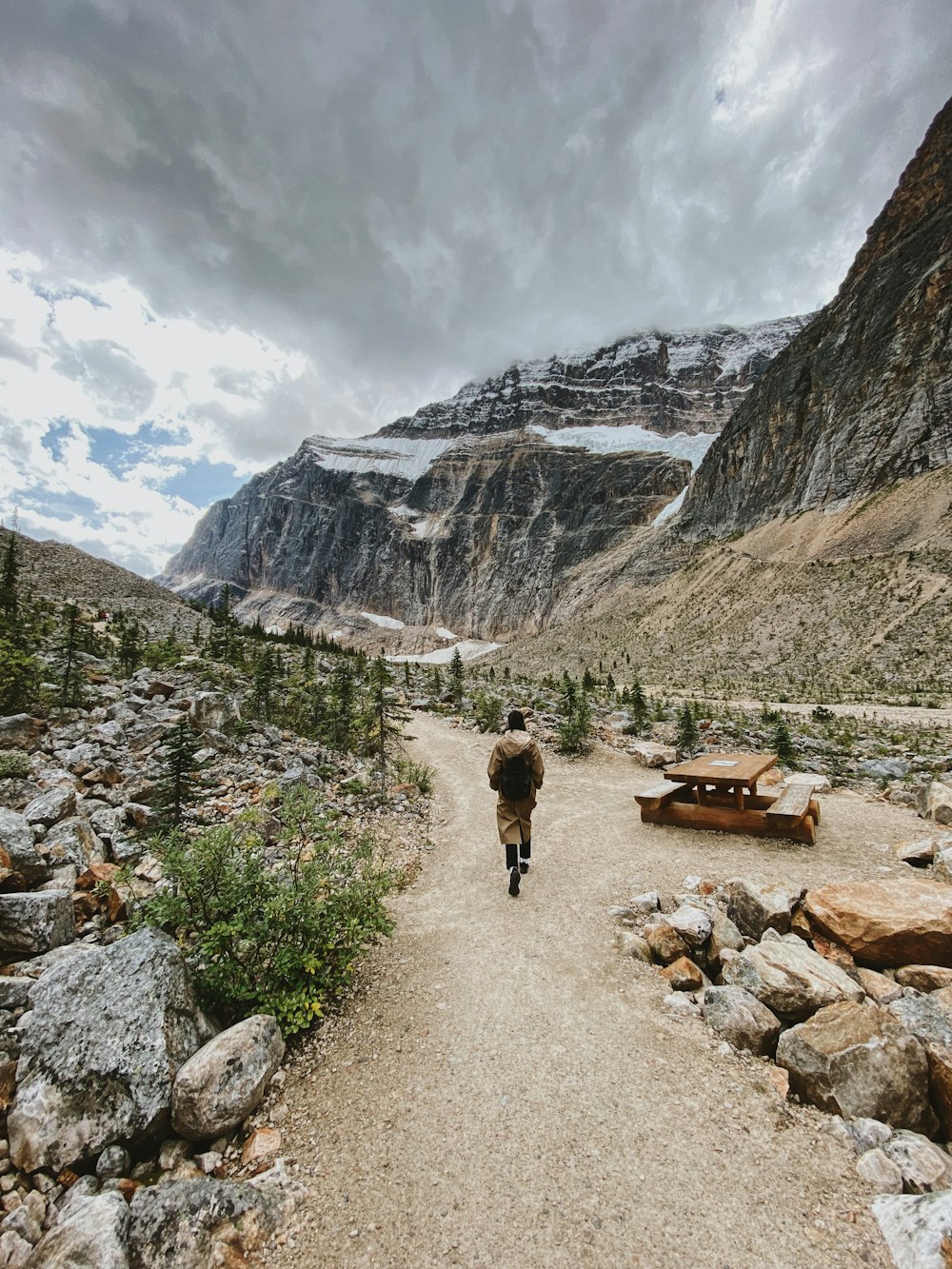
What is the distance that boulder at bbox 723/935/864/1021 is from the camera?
11.3 ft

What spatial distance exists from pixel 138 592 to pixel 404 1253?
3911 centimetres

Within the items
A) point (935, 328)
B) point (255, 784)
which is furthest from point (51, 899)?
point (935, 328)

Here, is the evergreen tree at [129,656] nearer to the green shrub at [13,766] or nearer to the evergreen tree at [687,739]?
the green shrub at [13,766]

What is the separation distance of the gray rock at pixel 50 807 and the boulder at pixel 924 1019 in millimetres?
7173

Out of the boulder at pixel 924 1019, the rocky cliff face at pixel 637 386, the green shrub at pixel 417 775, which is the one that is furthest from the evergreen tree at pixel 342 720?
the rocky cliff face at pixel 637 386

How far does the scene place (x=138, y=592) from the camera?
34219mm

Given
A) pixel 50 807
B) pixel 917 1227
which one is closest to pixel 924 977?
pixel 917 1227

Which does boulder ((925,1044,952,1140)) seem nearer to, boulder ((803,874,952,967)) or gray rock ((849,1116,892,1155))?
gray rock ((849,1116,892,1155))

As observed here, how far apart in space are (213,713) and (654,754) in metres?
9.57

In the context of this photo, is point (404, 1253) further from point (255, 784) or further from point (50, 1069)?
point (255, 784)

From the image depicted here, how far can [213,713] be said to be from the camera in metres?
9.99

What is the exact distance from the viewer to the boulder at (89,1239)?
85.0 inches

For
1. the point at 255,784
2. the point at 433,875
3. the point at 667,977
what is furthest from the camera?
the point at 255,784

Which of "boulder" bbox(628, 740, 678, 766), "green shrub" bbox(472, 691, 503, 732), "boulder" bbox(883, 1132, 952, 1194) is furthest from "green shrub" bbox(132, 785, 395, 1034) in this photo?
"green shrub" bbox(472, 691, 503, 732)
